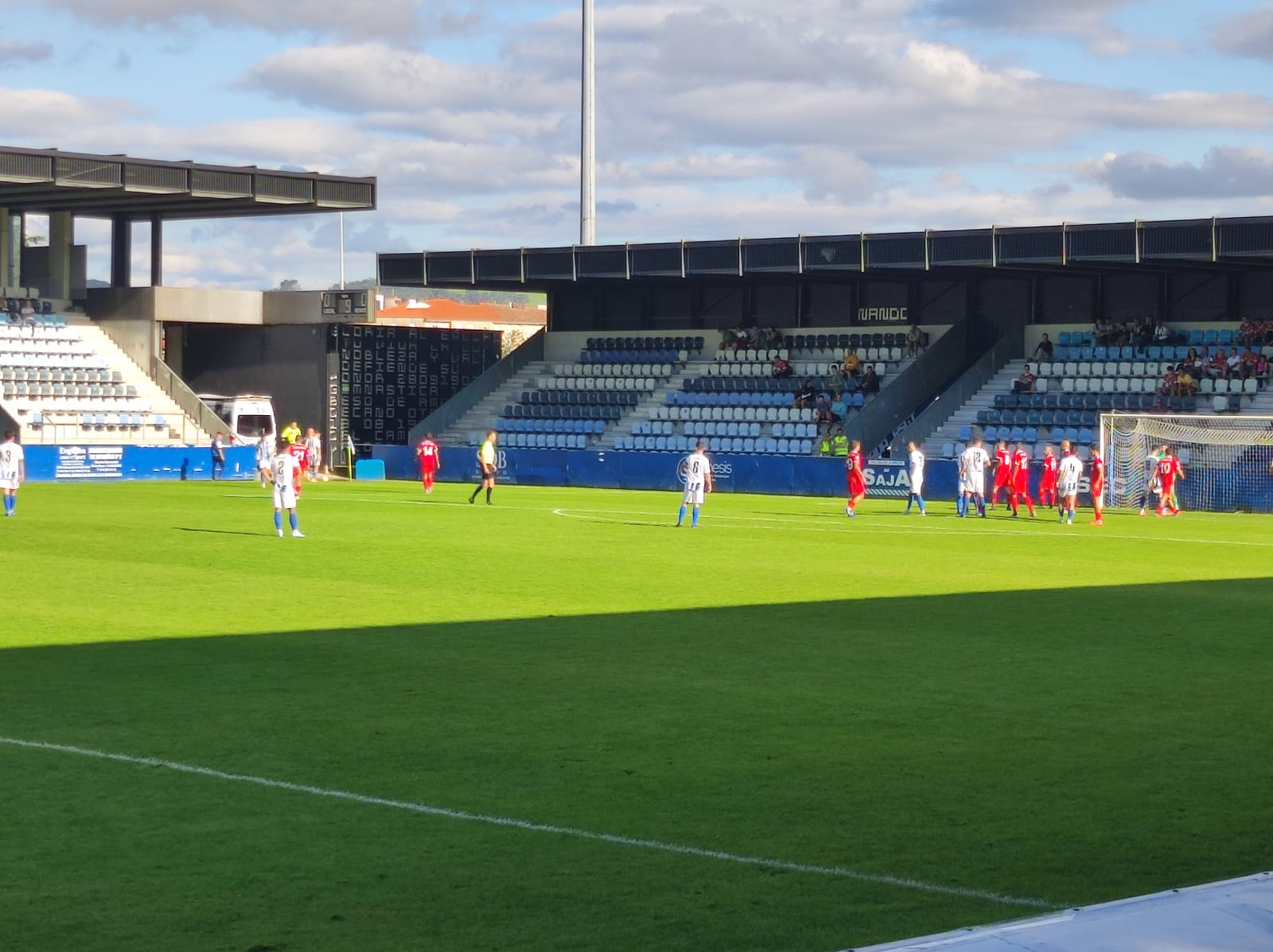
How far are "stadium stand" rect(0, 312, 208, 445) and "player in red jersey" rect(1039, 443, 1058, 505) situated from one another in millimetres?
28981

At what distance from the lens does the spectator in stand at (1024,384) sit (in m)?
51.1

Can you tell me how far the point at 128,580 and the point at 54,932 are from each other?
15.3m

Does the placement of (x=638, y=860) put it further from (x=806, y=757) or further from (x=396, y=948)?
(x=806, y=757)

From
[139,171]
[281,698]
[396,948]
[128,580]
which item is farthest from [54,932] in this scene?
[139,171]

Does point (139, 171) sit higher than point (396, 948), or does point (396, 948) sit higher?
Answer: point (139, 171)

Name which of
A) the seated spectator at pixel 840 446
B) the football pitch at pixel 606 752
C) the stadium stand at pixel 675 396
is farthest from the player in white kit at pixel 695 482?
the stadium stand at pixel 675 396

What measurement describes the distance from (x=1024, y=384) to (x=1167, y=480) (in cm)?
1179

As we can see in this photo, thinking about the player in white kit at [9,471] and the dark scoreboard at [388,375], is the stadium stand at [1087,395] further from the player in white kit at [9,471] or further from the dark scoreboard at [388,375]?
the player in white kit at [9,471]

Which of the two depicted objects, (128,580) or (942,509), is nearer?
(128,580)

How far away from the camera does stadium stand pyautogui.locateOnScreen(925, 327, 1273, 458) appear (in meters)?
46.8

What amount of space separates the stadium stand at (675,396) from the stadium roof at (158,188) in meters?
8.96

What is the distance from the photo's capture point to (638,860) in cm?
818

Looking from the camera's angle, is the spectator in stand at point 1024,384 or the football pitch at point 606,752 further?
the spectator in stand at point 1024,384

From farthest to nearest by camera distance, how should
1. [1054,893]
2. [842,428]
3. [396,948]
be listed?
1. [842,428]
2. [1054,893]
3. [396,948]
